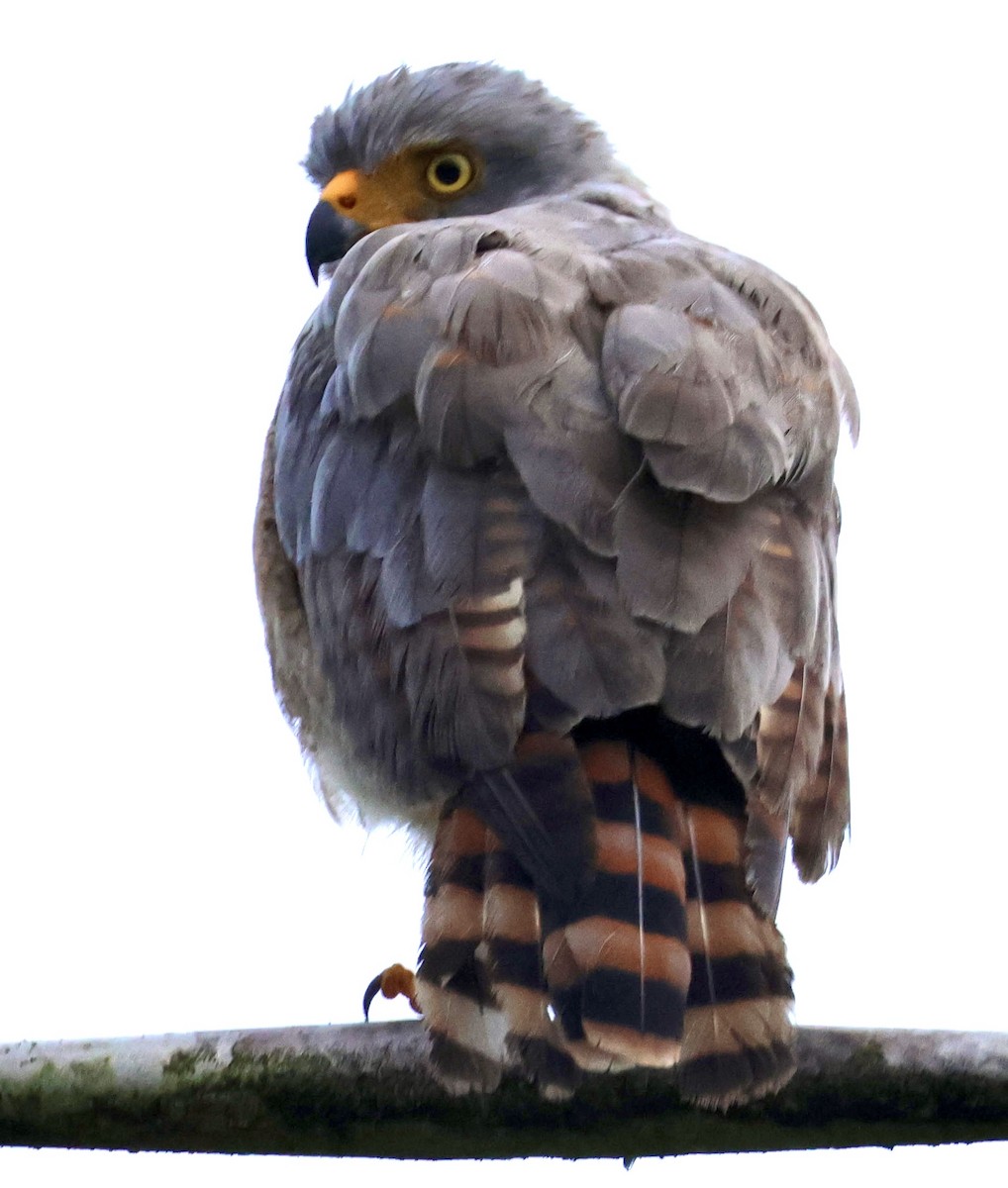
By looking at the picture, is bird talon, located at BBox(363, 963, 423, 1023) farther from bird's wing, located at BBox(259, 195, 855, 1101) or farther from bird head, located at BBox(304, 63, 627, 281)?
bird head, located at BBox(304, 63, 627, 281)

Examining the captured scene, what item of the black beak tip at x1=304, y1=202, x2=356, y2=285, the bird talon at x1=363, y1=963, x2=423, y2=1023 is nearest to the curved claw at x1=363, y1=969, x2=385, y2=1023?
the bird talon at x1=363, y1=963, x2=423, y2=1023

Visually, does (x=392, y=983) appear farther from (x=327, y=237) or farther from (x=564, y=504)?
(x=327, y=237)

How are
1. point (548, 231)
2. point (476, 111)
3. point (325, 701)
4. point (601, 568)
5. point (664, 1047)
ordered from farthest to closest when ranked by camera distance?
1. point (476, 111)
2. point (548, 231)
3. point (325, 701)
4. point (601, 568)
5. point (664, 1047)

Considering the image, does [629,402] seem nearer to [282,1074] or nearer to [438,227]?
[438,227]

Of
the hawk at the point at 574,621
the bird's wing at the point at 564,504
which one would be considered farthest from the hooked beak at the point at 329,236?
the bird's wing at the point at 564,504

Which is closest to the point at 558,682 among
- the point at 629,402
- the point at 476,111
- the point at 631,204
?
the point at 629,402

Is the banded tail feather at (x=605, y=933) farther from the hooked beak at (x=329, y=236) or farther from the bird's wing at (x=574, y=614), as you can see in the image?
the hooked beak at (x=329, y=236)
